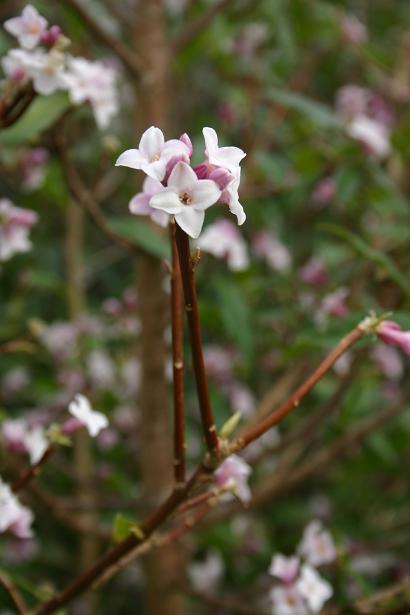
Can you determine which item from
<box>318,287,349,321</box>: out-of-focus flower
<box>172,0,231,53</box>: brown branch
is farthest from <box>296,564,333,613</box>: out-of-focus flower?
<box>172,0,231,53</box>: brown branch

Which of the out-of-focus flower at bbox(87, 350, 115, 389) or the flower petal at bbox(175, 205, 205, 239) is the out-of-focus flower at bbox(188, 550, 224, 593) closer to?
the out-of-focus flower at bbox(87, 350, 115, 389)

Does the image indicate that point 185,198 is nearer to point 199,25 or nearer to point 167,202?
point 167,202

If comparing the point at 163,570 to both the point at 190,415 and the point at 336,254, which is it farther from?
the point at 336,254

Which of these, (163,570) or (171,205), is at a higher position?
(171,205)

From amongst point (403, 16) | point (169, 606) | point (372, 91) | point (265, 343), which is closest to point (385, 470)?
point (265, 343)

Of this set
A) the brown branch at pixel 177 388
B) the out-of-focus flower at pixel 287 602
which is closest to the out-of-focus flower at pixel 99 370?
the out-of-focus flower at pixel 287 602
